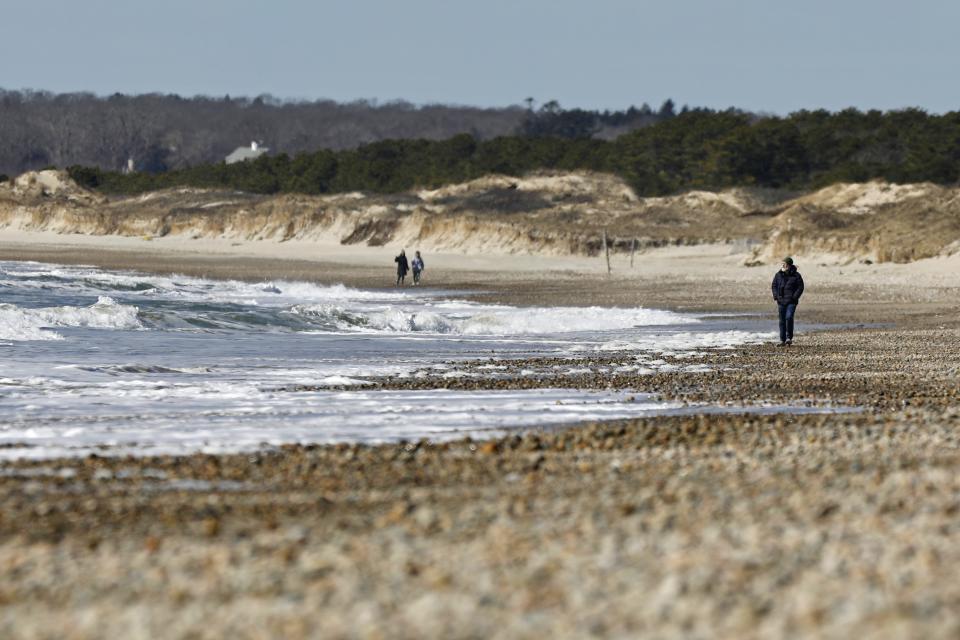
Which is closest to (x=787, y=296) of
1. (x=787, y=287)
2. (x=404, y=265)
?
(x=787, y=287)

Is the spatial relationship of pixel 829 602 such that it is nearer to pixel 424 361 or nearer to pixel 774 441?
pixel 774 441

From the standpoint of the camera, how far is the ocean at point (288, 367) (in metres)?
10.5

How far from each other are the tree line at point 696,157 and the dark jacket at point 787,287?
43.1 metres

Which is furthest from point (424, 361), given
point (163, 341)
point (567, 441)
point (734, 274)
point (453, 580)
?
point (734, 274)

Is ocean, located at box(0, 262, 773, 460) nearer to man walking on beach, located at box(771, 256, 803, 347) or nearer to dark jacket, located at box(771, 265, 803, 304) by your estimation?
man walking on beach, located at box(771, 256, 803, 347)

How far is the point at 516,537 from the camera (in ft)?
20.1

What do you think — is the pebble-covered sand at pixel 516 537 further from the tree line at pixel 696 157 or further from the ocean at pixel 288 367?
the tree line at pixel 696 157

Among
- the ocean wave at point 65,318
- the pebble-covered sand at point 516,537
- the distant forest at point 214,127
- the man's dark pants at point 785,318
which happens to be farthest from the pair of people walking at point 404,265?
the distant forest at point 214,127

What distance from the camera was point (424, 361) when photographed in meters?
17.0

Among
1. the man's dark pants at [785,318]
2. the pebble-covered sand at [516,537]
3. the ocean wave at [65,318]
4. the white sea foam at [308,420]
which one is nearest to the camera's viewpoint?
the pebble-covered sand at [516,537]

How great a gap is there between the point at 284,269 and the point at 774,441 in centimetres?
4195

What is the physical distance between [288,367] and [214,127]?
174623mm

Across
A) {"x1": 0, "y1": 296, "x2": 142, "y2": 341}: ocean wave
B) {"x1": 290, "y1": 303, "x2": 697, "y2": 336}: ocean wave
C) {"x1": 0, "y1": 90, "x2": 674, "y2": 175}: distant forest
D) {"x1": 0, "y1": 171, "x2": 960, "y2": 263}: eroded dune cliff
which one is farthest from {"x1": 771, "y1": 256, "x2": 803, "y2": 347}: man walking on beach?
{"x1": 0, "y1": 90, "x2": 674, "y2": 175}: distant forest

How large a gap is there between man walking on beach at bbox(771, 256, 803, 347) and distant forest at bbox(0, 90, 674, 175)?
12859 centimetres
